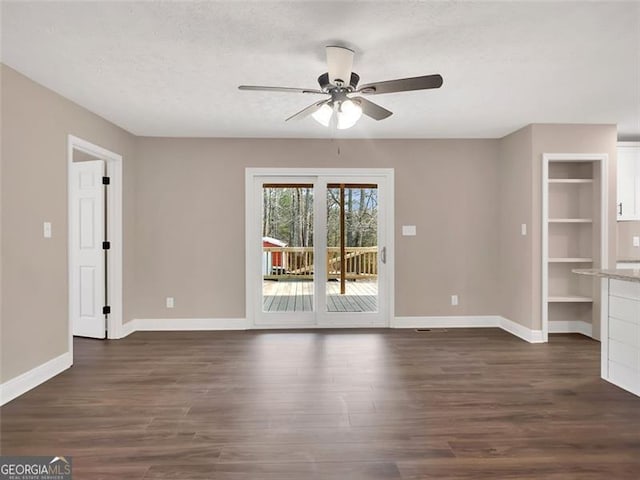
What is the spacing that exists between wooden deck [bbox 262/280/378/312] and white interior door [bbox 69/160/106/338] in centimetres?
200

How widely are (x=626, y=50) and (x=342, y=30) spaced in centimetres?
199

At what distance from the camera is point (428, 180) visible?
193 inches

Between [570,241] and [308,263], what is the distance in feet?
10.8

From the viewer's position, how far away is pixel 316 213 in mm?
4891

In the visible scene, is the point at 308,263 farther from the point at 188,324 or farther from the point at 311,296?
the point at 188,324

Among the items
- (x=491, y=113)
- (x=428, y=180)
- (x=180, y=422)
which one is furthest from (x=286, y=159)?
(x=180, y=422)

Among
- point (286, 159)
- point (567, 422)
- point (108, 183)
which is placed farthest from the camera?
point (286, 159)

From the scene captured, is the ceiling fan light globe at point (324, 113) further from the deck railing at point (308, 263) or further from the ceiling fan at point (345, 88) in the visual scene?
the deck railing at point (308, 263)

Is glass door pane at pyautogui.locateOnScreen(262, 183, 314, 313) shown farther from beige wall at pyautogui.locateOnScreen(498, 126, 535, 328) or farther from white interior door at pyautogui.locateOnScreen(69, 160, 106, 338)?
beige wall at pyautogui.locateOnScreen(498, 126, 535, 328)

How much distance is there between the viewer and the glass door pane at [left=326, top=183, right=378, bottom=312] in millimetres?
4910

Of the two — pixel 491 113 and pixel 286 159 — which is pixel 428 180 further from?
pixel 286 159

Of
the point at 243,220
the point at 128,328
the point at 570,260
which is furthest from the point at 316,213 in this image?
the point at 570,260

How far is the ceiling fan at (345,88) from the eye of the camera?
228 centimetres

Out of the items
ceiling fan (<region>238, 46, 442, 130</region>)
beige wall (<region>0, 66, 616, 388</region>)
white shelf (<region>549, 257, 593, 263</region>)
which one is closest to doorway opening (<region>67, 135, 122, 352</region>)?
beige wall (<region>0, 66, 616, 388</region>)
